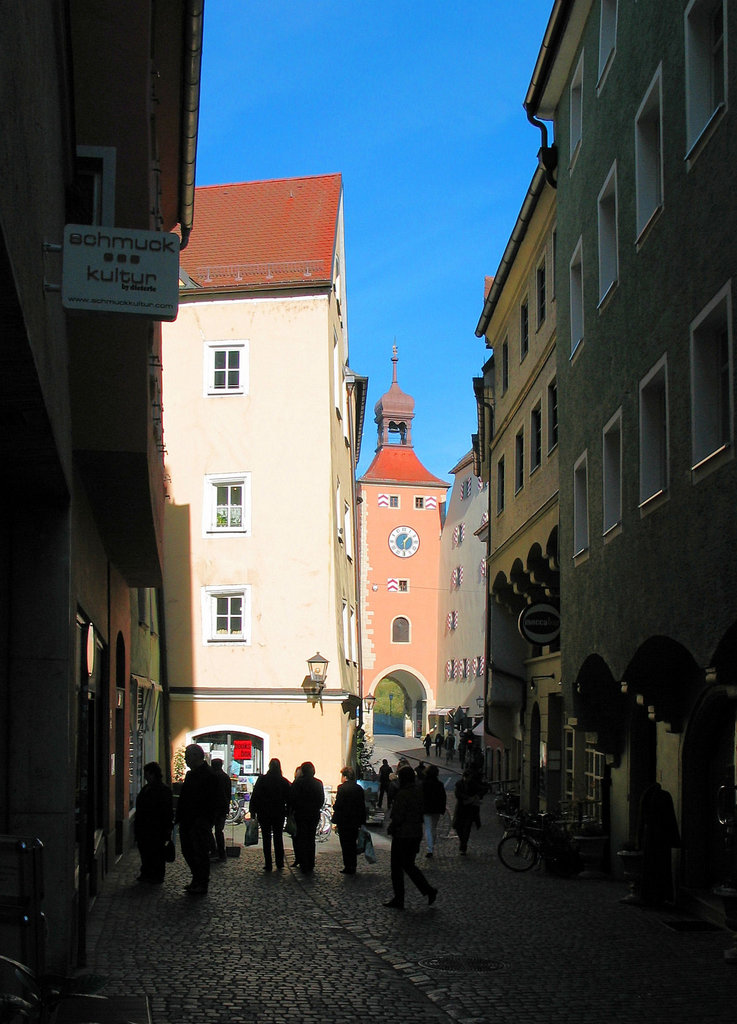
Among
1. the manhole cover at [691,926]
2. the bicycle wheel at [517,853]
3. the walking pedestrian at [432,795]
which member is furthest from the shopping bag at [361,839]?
the manhole cover at [691,926]

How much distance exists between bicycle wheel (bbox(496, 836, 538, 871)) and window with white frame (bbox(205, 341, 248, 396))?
53.2ft

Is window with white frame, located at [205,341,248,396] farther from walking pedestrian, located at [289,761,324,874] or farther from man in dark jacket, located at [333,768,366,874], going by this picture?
man in dark jacket, located at [333,768,366,874]

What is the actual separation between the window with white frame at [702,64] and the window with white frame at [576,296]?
700cm

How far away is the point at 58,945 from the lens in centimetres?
927

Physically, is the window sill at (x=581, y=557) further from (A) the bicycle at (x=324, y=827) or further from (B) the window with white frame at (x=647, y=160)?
(A) the bicycle at (x=324, y=827)

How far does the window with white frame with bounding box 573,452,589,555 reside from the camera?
18922 mm

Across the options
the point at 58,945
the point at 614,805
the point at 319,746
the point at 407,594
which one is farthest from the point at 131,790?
the point at 407,594

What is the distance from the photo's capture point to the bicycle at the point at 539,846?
1798 cm

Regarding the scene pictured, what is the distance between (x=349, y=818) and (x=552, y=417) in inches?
330

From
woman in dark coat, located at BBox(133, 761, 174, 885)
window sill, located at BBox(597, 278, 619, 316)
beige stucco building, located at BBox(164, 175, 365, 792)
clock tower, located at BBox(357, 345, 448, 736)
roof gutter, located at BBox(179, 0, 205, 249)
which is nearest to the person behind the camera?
roof gutter, located at BBox(179, 0, 205, 249)

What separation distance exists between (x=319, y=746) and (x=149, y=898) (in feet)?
52.3

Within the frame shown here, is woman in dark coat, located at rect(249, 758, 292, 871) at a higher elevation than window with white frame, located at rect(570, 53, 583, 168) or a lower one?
lower

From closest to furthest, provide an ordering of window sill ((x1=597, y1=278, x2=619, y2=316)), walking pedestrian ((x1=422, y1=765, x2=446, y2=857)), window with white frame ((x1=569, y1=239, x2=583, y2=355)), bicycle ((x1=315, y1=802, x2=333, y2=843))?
window sill ((x1=597, y1=278, x2=619, y2=316)) → window with white frame ((x1=569, y1=239, x2=583, y2=355)) → walking pedestrian ((x1=422, y1=765, x2=446, y2=857)) → bicycle ((x1=315, y1=802, x2=333, y2=843))

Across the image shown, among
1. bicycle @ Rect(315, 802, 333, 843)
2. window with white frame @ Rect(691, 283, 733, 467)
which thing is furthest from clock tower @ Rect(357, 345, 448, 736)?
window with white frame @ Rect(691, 283, 733, 467)
